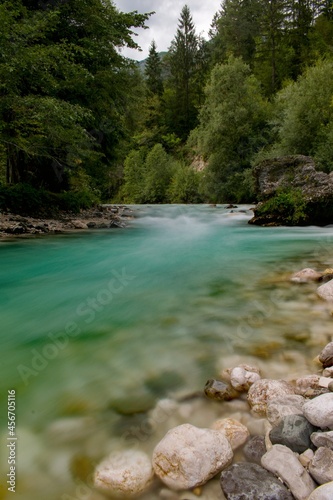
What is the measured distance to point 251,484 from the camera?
1.58 m

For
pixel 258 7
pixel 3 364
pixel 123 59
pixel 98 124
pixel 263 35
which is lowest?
pixel 3 364

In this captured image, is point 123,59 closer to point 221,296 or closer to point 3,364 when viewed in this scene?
point 221,296

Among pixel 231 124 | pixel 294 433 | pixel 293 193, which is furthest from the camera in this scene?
pixel 231 124

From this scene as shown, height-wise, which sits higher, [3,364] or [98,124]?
[98,124]

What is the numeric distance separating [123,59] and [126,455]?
18.5 meters

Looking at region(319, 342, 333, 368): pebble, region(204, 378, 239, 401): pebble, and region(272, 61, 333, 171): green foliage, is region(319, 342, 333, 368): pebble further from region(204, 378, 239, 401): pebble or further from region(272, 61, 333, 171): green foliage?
region(272, 61, 333, 171): green foliage

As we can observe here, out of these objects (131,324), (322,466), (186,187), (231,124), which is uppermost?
(231,124)

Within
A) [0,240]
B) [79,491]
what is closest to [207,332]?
[79,491]

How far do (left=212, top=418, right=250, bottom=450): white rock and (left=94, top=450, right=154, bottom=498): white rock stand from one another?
48 cm

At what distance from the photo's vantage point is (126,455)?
1872 mm

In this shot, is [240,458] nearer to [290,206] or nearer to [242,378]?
[242,378]

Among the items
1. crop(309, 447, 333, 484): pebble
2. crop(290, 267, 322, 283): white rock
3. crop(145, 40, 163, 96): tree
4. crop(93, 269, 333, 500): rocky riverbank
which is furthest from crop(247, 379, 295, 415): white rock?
crop(145, 40, 163, 96): tree

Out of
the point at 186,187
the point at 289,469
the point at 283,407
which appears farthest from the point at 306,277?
the point at 186,187

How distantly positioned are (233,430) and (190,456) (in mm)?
370
